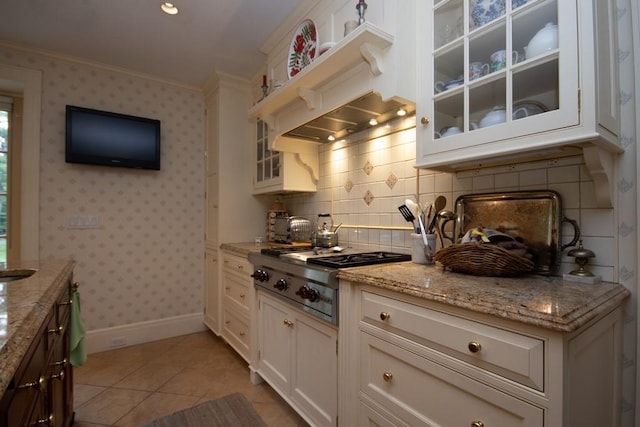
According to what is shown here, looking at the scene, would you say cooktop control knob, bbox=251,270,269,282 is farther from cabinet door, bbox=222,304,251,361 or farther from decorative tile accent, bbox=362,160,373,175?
decorative tile accent, bbox=362,160,373,175

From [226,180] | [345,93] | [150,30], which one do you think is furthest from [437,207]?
[150,30]

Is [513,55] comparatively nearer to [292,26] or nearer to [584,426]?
[584,426]

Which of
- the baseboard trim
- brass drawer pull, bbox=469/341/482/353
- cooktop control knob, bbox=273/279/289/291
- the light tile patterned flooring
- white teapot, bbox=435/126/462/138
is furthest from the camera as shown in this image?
the baseboard trim

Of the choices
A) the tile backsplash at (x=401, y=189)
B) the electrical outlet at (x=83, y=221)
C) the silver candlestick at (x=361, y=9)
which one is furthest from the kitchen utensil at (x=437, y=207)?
the electrical outlet at (x=83, y=221)

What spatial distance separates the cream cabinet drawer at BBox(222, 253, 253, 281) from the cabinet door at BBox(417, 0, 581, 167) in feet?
4.76

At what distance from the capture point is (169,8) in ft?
6.42

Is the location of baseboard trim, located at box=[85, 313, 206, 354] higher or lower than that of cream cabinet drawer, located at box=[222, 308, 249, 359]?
lower

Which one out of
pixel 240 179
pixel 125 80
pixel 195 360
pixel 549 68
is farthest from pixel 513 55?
pixel 125 80

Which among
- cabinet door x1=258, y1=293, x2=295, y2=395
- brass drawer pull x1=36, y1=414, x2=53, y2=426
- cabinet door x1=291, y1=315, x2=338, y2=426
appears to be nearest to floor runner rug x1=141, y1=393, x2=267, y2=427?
cabinet door x1=258, y1=293, x2=295, y2=395

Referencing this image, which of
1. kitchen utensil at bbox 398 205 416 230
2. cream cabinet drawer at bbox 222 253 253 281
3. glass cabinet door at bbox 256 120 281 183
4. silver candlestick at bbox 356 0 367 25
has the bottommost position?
cream cabinet drawer at bbox 222 253 253 281

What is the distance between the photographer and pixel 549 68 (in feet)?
3.26

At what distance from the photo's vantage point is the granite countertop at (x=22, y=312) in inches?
20.1

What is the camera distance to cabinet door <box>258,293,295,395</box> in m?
1.74

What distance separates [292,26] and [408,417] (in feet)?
7.35
